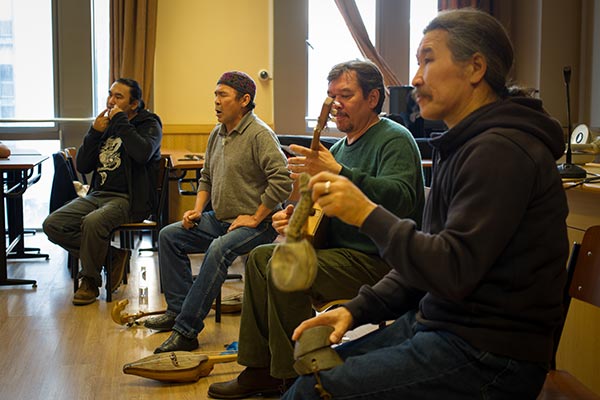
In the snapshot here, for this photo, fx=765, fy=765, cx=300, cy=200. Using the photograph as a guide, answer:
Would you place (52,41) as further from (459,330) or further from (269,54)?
(459,330)

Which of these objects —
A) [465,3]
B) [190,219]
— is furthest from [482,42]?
[465,3]

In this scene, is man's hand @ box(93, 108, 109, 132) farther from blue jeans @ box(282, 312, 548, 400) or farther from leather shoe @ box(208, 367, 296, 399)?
blue jeans @ box(282, 312, 548, 400)

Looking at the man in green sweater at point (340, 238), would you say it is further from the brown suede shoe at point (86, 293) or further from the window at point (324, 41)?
the window at point (324, 41)

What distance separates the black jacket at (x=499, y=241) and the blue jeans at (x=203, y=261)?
197cm

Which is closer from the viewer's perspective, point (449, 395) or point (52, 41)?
point (449, 395)

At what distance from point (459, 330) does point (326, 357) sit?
0.27m

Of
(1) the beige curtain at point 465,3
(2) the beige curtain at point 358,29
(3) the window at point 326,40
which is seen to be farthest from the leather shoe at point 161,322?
(1) the beige curtain at point 465,3

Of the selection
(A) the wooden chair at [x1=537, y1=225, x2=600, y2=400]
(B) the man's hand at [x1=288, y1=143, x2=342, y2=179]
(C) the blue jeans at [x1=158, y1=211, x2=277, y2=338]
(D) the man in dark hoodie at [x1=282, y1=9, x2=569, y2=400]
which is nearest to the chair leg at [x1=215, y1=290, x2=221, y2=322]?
(C) the blue jeans at [x1=158, y1=211, x2=277, y2=338]

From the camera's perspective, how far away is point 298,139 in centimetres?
549

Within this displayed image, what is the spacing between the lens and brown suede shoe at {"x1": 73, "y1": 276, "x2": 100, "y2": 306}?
4254mm

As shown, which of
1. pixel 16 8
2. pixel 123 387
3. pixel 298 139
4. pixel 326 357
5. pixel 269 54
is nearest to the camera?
pixel 326 357

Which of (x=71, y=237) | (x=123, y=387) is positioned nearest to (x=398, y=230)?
(x=123, y=387)

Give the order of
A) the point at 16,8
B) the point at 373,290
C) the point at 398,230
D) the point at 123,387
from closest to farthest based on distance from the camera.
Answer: the point at 398,230, the point at 373,290, the point at 123,387, the point at 16,8

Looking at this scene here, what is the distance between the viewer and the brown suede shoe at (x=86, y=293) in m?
4.25
